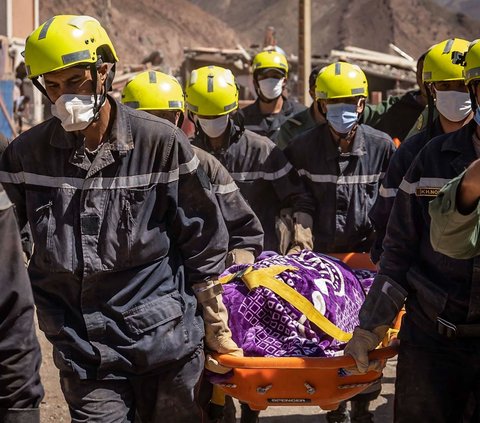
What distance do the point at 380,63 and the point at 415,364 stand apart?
87.1ft

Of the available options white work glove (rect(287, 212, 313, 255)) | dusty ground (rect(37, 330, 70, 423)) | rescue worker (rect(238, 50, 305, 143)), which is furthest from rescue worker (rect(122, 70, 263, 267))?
rescue worker (rect(238, 50, 305, 143))

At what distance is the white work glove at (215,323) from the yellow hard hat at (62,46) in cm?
Answer: 104

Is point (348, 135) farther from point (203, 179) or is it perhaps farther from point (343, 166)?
point (203, 179)

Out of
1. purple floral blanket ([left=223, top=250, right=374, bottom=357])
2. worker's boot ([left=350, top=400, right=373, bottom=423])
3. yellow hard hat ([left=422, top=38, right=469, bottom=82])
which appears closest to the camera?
purple floral blanket ([left=223, top=250, right=374, bottom=357])

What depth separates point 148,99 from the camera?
5.43 meters

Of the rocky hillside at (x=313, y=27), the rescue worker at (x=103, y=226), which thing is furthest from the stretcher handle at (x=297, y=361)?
the rocky hillside at (x=313, y=27)

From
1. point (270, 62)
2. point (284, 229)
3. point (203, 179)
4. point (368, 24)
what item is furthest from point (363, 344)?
point (368, 24)

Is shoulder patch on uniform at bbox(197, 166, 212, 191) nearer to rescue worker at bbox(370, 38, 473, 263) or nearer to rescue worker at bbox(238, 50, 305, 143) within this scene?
rescue worker at bbox(370, 38, 473, 263)

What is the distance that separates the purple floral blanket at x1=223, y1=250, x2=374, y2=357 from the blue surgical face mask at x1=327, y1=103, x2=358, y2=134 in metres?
1.46

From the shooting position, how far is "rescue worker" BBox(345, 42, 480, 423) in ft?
12.4

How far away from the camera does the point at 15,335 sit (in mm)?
2963

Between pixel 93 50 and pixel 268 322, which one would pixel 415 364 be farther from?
pixel 93 50

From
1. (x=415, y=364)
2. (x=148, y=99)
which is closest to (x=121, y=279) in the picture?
(x=415, y=364)

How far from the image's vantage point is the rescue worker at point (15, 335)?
288 centimetres
